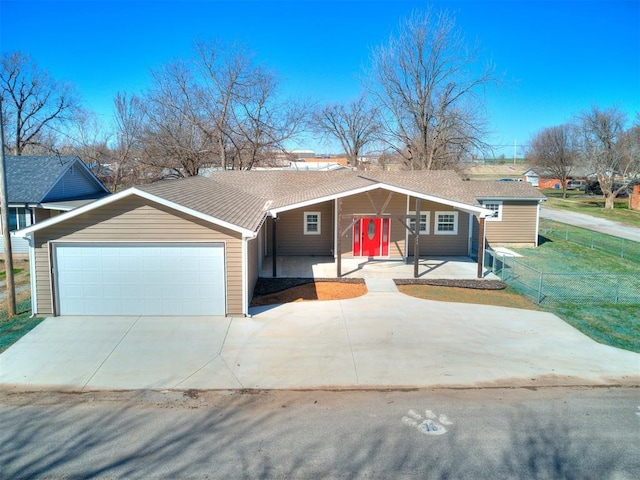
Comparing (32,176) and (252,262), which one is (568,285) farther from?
(32,176)

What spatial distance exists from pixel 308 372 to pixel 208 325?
3355 millimetres

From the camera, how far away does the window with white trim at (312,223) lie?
19766mm

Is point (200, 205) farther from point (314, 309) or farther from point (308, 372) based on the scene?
point (308, 372)

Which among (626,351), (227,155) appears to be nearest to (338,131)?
(227,155)

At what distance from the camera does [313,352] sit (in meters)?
9.77

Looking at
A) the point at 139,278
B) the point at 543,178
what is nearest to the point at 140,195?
the point at 139,278

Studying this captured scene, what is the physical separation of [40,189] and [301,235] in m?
11.2

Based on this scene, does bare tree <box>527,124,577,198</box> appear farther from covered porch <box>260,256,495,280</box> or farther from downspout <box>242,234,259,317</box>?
downspout <box>242,234,259,317</box>

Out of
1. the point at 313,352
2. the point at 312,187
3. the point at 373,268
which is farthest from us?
the point at 312,187

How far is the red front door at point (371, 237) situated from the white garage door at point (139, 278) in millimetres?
8782

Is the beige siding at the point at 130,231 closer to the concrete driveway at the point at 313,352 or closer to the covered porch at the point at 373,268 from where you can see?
the concrete driveway at the point at 313,352

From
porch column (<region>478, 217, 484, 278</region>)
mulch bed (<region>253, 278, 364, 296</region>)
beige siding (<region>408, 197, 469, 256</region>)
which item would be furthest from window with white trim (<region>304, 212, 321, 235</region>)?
porch column (<region>478, 217, 484, 278</region>)

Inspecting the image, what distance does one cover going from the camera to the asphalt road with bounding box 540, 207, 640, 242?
28.0 m

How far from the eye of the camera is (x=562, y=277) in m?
16.5
